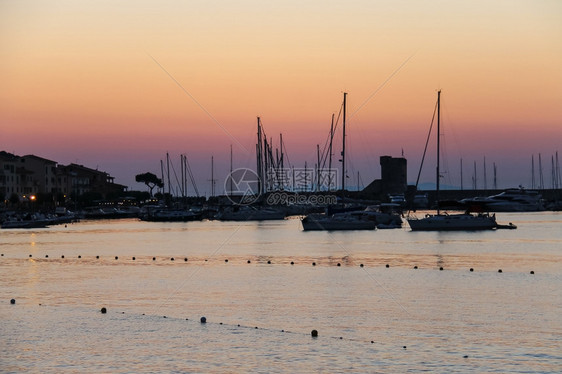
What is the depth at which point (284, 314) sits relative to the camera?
3009 centimetres

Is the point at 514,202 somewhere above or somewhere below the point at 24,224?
above

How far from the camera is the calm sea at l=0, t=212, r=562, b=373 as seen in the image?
2220cm

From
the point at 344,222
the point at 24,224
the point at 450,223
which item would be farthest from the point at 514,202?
the point at 24,224

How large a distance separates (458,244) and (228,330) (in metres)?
49.6

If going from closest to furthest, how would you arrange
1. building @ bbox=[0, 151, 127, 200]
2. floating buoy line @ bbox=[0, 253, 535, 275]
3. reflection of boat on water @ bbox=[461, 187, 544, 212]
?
floating buoy line @ bbox=[0, 253, 535, 275] → building @ bbox=[0, 151, 127, 200] → reflection of boat on water @ bbox=[461, 187, 544, 212]

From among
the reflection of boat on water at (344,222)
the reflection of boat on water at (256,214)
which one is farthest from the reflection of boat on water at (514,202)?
the reflection of boat on water at (344,222)

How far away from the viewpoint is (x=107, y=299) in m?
34.9

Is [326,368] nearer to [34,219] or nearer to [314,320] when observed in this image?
[314,320]

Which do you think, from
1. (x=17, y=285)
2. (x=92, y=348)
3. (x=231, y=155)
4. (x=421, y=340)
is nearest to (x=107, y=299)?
(x=17, y=285)

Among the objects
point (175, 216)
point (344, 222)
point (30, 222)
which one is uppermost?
point (175, 216)

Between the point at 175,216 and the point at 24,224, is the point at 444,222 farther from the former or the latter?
the point at 175,216

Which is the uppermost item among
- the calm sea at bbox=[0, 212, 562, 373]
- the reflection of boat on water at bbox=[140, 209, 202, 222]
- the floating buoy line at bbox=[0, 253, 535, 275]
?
the reflection of boat on water at bbox=[140, 209, 202, 222]

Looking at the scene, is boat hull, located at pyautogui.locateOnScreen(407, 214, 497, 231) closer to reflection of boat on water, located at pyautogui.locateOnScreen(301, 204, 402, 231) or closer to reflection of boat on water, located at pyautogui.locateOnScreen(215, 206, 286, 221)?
reflection of boat on water, located at pyautogui.locateOnScreen(301, 204, 402, 231)

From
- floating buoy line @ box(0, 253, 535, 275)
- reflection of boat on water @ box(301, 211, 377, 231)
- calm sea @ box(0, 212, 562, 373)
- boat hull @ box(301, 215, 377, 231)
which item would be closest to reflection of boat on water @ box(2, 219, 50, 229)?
reflection of boat on water @ box(301, 211, 377, 231)
